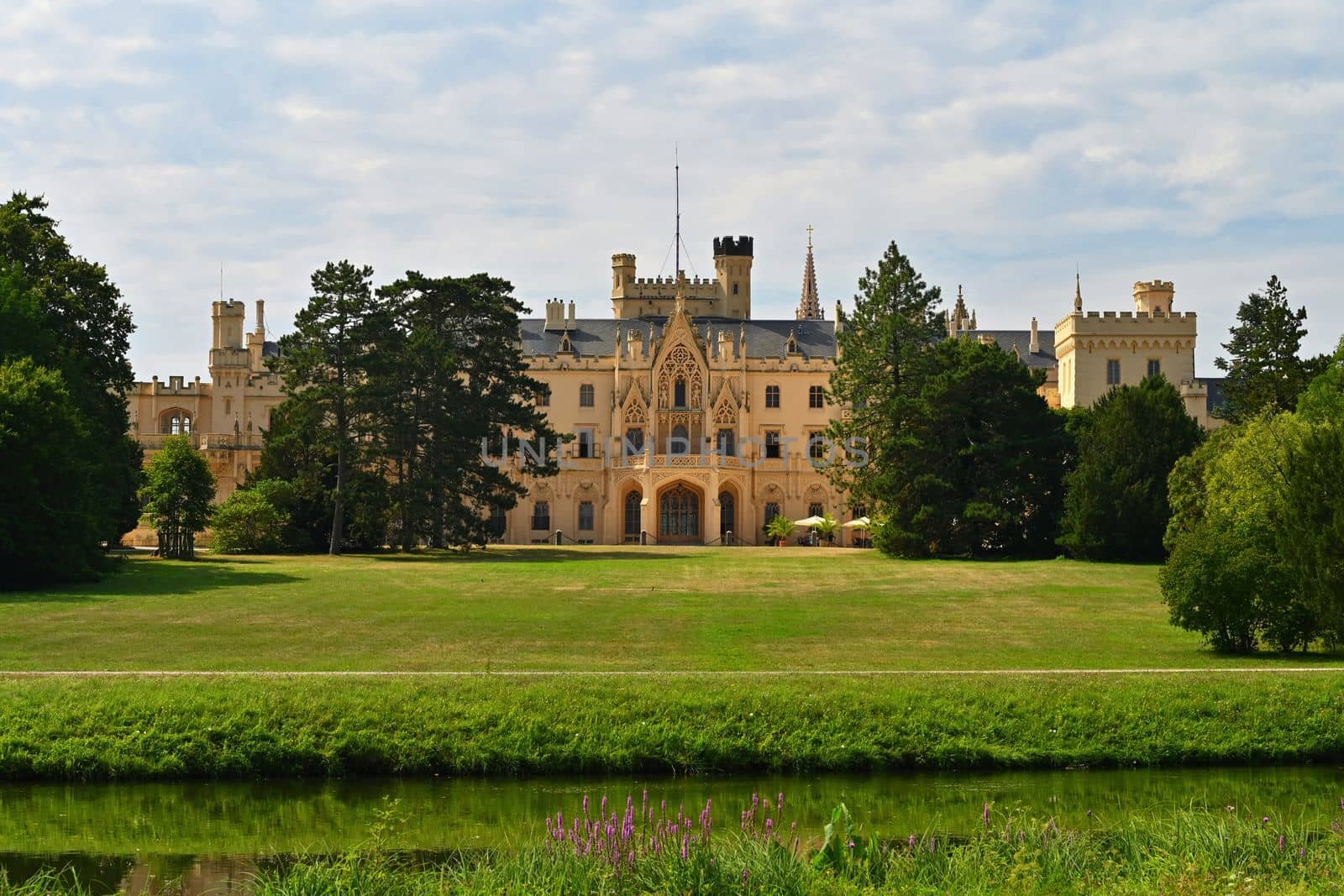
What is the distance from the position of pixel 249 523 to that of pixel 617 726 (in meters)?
41.9

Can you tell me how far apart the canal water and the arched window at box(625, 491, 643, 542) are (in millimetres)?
66112

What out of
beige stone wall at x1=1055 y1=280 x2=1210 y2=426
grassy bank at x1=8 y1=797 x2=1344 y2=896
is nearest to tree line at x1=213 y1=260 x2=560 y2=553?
beige stone wall at x1=1055 y1=280 x2=1210 y2=426

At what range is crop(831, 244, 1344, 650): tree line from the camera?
48.2 meters

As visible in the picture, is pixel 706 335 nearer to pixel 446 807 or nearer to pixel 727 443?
pixel 727 443

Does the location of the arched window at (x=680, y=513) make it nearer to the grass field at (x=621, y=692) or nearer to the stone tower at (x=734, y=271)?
the stone tower at (x=734, y=271)

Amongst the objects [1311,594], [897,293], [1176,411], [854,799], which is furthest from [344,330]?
[854,799]

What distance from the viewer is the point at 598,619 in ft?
112

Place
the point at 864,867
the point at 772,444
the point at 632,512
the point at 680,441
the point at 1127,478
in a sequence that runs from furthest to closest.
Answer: the point at 772,444
the point at 680,441
the point at 632,512
the point at 1127,478
the point at 864,867

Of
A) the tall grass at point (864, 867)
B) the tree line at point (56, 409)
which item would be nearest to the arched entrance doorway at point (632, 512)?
the tree line at point (56, 409)

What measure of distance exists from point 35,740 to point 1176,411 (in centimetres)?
4493

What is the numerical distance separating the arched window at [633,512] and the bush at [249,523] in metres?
28.3

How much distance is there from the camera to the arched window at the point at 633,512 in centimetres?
8706

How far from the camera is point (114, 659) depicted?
86.2 ft

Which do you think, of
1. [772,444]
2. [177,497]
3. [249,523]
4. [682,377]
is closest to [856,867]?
[177,497]
